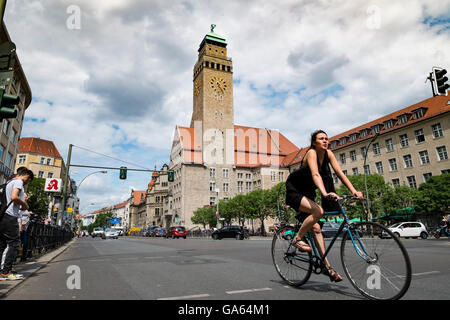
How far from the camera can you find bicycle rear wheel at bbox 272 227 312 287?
13.4 feet

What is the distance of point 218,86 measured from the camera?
71.8 metres

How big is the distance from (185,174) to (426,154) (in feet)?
147

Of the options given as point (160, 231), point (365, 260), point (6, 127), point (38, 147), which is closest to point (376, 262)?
point (365, 260)

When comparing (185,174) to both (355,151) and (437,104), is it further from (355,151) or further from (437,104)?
(437,104)

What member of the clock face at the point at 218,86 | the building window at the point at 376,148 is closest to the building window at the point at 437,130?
the building window at the point at 376,148

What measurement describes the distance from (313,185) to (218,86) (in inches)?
2759

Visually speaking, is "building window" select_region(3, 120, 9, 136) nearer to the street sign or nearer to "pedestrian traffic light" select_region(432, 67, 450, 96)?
the street sign

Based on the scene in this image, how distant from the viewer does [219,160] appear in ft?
231

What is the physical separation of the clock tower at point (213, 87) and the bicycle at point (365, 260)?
6523 cm

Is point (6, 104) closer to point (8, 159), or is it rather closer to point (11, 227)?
point (11, 227)

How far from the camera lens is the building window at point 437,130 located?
1513 inches

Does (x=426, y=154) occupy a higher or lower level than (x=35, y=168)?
lower
